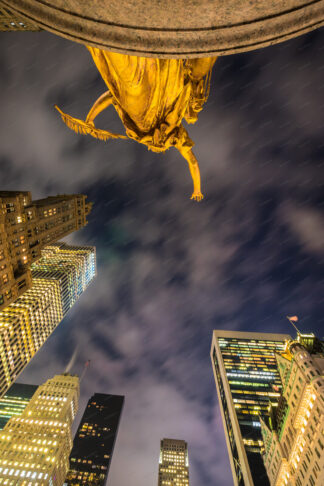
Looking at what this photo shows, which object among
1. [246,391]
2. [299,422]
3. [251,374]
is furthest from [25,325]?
[299,422]

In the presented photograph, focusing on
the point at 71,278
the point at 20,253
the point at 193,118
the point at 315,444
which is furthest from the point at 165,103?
the point at 71,278

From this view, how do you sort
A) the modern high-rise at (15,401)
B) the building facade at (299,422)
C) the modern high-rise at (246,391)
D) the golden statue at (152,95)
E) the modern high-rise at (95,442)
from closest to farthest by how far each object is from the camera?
the golden statue at (152,95)
the building facade at (299,422)
the modern high-rise at (246,391)
the modern high-rise at (95,442)
the modern high-rise at (15,401)

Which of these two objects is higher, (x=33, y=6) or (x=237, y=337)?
(x=33, y=6)

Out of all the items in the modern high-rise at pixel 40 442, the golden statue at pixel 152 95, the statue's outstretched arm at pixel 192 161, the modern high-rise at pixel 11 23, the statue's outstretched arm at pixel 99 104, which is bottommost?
the modern high-rise at pixel 40 442

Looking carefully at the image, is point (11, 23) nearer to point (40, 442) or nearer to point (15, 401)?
point (40, 442)

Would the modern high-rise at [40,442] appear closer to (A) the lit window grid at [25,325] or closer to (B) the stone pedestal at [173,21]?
(A) the lit window grid at [25,325]

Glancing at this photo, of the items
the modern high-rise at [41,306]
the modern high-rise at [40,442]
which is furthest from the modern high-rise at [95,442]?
the modern high-rise at [41,306]

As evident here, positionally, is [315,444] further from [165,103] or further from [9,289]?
[9,289]
